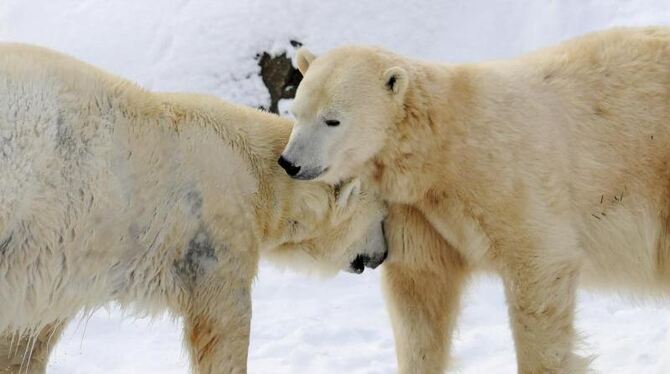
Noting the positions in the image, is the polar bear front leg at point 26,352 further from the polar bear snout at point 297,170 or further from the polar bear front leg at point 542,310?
the polar bear front leg at point 542,310

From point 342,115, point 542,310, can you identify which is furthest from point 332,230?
point 542,310

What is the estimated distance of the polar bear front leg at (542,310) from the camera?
15.7ft

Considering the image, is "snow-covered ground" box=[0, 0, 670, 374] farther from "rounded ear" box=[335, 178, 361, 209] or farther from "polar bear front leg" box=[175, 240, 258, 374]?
"polar bear front leg" box=[175, 240, 258, 374]

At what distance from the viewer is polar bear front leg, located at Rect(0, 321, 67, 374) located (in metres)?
5.12

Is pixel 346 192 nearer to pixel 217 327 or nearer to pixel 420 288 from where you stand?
pixel 420 288

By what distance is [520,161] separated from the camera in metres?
4.84

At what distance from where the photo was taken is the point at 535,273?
15.6 ft

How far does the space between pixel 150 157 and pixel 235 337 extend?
92cm

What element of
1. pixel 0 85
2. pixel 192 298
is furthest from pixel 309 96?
pixel 0 85

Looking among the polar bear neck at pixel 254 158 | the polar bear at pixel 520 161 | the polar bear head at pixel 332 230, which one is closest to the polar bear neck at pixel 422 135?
the polar bear at pixel 520 161

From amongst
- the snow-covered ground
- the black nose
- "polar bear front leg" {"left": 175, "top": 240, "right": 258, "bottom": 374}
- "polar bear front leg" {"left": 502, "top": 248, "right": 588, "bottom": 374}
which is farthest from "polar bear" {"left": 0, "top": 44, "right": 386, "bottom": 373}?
the snow-covered ground

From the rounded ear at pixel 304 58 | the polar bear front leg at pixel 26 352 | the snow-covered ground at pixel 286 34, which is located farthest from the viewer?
the snow-covered ground at pixel 286 34

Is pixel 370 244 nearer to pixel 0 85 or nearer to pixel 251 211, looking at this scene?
pixel 251 211

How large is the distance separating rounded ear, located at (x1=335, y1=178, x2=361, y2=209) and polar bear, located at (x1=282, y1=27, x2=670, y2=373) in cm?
6
